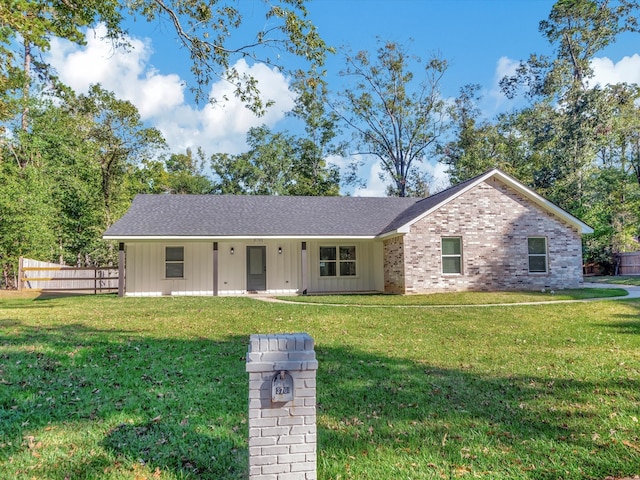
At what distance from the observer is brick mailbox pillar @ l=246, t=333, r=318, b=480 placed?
263 centimetres

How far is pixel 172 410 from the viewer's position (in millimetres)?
4238

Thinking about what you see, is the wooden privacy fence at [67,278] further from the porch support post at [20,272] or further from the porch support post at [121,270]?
the porch support post at [121,270]

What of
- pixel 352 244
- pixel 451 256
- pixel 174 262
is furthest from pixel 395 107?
pixel 174 262

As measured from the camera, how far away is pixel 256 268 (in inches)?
725

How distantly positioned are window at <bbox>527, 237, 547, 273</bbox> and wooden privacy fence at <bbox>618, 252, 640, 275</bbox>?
12945mm

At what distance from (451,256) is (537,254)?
→ 346cm

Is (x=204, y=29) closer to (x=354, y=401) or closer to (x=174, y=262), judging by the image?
(x=354, y=401)

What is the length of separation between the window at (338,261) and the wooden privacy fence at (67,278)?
956cm

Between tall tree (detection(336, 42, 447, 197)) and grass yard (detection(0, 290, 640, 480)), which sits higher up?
tall tree (detection(336, 42, 447, 197))

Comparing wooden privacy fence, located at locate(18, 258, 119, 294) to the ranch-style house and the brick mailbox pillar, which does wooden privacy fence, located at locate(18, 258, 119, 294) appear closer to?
the ranch-style house

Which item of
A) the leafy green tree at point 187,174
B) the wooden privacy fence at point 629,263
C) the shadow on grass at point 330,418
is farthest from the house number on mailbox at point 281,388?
the leafy green tree at point 187,174

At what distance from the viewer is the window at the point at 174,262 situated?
58.0 ft

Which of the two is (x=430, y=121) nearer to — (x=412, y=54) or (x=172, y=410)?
(x=412, y=54)

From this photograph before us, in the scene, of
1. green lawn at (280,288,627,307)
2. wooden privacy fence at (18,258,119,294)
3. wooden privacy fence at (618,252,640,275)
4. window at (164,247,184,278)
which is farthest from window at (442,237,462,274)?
wooden privacy fence at (618,252,640,275)
